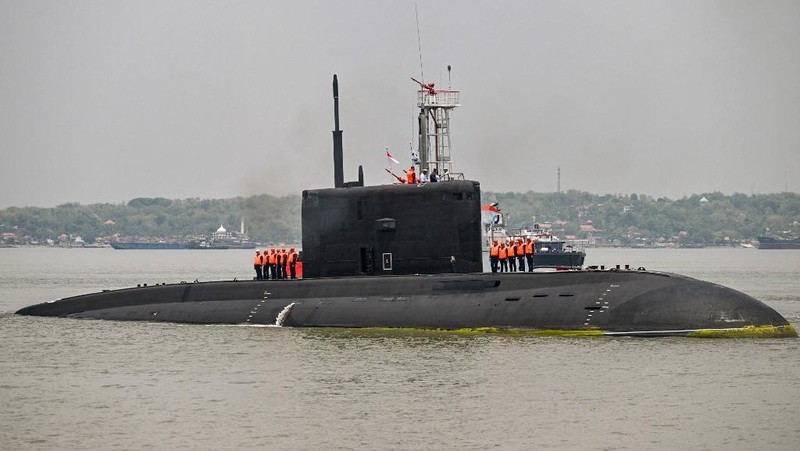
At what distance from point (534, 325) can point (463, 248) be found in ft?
12.4

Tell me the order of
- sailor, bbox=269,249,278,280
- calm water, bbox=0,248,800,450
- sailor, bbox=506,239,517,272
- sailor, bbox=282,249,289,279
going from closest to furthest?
calm water, bbox=0,248,800,450 < sailor, bbox=506,239,517,272 < sailor, bbox=282,249,289,279 < sailor, bbox=269,249,278,280

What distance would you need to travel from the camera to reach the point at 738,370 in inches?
995

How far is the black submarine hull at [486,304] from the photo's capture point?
2833 centimetres

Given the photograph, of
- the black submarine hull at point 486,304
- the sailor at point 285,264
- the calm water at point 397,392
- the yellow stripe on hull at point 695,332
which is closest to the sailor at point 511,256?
the black submarine hull at point 486,304

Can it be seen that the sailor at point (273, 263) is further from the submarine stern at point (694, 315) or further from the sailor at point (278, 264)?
the submarine stern at point (694, 315)

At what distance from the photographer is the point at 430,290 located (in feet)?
107

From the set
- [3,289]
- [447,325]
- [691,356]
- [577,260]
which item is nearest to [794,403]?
[691,356]

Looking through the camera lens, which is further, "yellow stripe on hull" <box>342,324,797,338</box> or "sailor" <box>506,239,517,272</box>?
"sailor" <box>506,239,517,272</box>

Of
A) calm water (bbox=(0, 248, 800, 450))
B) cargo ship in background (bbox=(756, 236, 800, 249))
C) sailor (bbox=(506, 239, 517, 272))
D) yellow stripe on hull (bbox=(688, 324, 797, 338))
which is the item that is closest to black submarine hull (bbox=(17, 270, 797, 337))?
yellow stripe on hull (bbox=(688, 324, 797, 338))

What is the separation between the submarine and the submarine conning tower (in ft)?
0.09

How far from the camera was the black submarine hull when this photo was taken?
28.3 meters

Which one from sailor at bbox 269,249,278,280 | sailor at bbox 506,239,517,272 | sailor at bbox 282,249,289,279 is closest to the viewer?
sailor at bbox 506,239,517,272

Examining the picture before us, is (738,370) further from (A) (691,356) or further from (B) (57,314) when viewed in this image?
(B) (57,314)

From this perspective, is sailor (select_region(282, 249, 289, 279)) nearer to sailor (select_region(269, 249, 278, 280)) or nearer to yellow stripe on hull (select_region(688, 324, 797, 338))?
sailor (select_region(269, 249, 278, 280))
